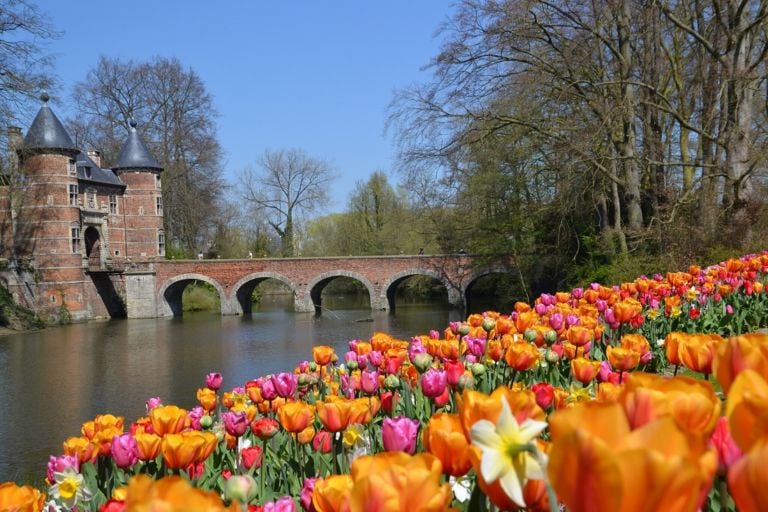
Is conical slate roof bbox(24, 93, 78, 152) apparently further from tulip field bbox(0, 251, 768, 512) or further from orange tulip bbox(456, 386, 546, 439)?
orange tulip bbox(456, 386, 546, 439)

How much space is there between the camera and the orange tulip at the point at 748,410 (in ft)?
2.21

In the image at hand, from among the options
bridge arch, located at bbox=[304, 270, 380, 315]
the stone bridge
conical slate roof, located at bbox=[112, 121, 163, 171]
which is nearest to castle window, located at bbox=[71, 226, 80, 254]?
the stone bridge

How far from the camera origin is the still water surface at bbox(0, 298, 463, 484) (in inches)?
426

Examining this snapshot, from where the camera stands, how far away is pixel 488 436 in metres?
0.84

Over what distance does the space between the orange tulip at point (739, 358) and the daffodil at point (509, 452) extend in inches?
8.4

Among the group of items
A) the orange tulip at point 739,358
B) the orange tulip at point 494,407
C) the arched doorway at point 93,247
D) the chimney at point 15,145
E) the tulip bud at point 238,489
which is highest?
the chimney at point 15,145

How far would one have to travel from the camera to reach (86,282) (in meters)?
29.3

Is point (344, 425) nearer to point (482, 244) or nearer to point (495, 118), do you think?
point (495, 118)

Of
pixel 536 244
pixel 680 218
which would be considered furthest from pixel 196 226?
pixel 680 218

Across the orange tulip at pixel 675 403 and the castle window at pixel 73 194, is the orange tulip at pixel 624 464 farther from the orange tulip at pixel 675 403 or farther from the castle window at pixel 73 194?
the castle window at pixel 73 194

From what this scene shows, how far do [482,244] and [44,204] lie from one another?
16.4 meters

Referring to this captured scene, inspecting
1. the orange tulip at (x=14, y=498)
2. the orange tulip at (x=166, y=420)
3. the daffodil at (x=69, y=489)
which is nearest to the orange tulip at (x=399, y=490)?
the orange tulip at (x=14, y=498)

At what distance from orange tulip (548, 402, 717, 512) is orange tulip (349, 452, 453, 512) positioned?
0.61 ft

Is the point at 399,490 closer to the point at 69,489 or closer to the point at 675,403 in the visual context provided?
the point at 675,403
